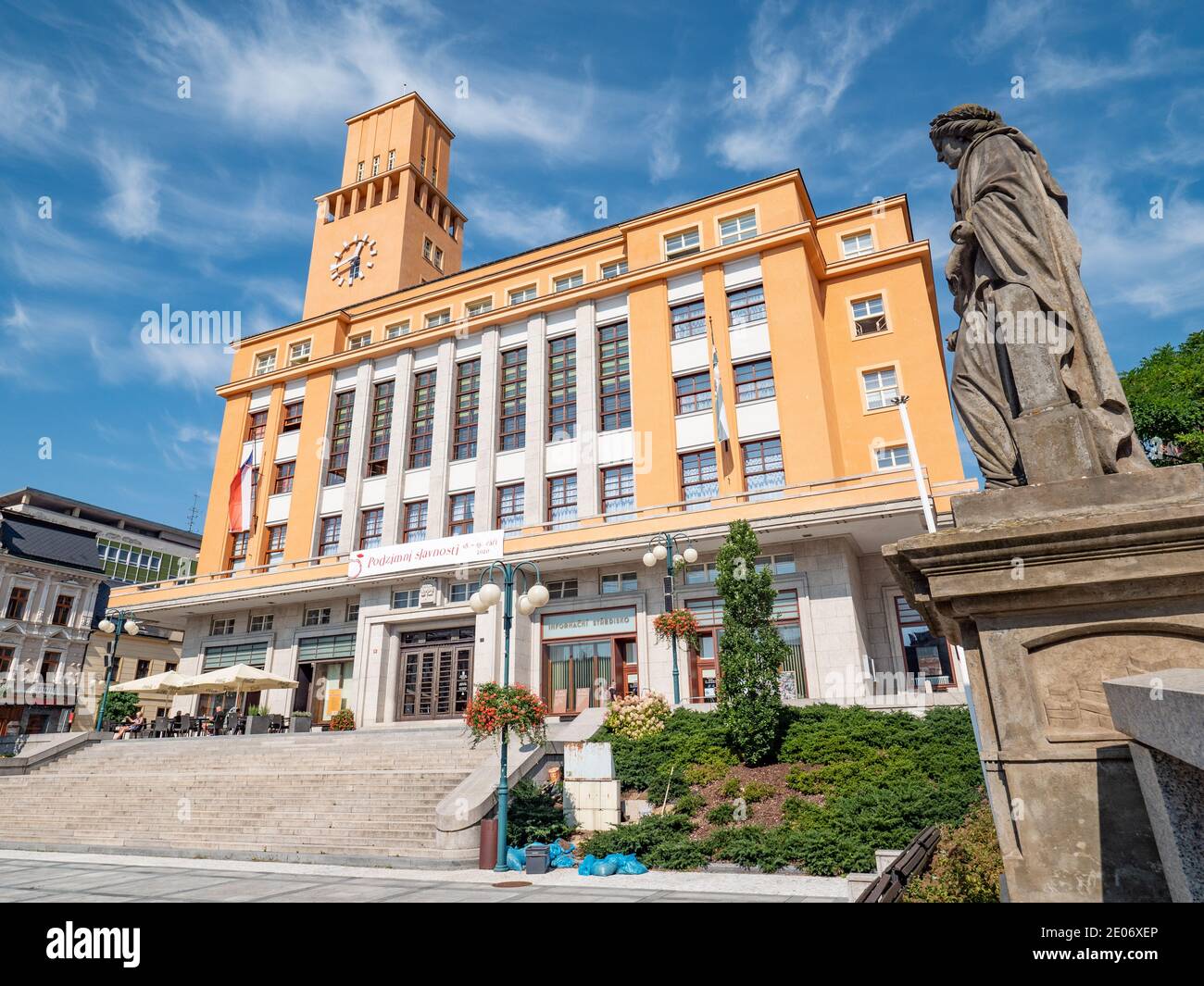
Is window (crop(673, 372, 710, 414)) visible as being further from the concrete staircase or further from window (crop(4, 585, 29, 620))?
window (crop(4, 585, 29, 620))

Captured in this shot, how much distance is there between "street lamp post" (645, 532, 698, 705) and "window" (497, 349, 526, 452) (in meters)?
9.63

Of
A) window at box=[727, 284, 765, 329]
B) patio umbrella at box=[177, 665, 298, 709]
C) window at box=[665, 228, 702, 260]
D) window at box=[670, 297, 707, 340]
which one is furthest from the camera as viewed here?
window at box=[665, 228, 702, 260]

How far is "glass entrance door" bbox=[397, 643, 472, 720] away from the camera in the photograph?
89.5 feet

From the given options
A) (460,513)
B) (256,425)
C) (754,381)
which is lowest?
(460,513)

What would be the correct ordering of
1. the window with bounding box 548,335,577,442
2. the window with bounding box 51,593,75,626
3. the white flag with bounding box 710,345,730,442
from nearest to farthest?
the white flag with bounding box 710,345,730,442
the window with bounding box 548,335,577,442
the window with bounding box 51,593,75,626

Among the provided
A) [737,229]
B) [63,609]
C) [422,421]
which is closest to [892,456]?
[737,229]

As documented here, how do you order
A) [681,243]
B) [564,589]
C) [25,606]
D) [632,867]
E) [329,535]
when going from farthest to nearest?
[25,606] → [329,535] → [681,243] → [564,589] → [632,867]

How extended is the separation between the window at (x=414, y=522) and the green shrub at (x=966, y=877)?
88.3ft

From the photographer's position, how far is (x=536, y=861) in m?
11.4

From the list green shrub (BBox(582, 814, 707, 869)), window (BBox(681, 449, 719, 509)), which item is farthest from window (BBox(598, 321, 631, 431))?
green shrub (BBox(582, 814, 707, 869))

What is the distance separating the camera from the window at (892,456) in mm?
25844

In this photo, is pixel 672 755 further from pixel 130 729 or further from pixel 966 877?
pixel 130 729

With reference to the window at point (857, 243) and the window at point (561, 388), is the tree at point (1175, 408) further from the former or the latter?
the window at point (561, 388)

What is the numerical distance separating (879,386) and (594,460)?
37.7 feet
